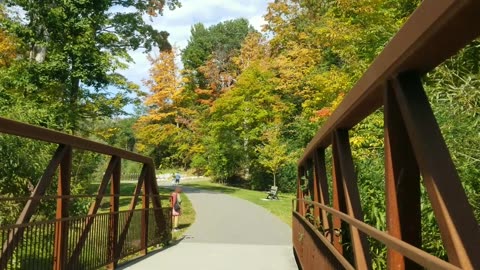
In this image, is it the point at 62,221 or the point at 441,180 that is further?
the point at 62,221

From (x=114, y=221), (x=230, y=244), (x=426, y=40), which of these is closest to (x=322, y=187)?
(x=426, y=40)

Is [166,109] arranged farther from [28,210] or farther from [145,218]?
[28,210]

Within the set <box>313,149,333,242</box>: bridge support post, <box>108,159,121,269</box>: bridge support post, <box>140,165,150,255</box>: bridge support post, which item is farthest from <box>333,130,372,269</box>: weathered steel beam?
<box>140,165,150,255</box>: bridge support post

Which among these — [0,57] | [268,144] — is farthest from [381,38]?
[268,144]

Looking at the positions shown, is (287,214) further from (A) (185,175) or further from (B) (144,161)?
(A) (185,175)

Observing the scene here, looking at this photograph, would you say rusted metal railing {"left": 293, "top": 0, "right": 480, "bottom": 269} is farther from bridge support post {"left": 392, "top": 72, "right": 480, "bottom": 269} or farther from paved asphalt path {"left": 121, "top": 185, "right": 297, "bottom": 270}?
paved asphalt path {"left": 121, "top": 185, "right": 297, "bottom": 270}

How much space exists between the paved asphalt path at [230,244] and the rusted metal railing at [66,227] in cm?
64

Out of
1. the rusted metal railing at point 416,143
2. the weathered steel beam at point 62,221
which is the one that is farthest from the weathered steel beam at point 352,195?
the weathered steel beam at point 62,221

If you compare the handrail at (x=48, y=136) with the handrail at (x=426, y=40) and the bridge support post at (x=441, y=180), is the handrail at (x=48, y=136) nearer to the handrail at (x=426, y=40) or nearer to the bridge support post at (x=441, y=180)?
the handrail at (x=426, y=40)

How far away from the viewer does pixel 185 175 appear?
63.7 metres

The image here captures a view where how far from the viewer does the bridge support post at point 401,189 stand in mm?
2348

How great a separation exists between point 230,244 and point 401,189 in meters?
10.7

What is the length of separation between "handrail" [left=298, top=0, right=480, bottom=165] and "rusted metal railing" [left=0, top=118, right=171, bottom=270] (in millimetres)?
3390

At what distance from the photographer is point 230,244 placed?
12.8 m
